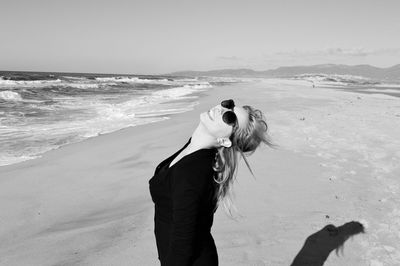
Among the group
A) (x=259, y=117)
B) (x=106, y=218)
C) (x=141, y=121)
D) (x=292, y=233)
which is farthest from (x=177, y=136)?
(x=259, y=117)

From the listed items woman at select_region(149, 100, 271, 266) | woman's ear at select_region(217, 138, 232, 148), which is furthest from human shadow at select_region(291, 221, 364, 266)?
woman's ear at select_region(217, 138, 232, 148)

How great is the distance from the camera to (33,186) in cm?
560

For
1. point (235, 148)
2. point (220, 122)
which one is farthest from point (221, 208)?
point (220, 122)

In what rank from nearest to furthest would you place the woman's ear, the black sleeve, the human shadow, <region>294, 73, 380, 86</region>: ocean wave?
the black sleeve, the woman's ear, the human shadow, <region>294, 73, 380, 86</region>: ocean wave

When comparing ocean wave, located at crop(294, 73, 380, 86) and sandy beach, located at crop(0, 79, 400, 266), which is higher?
ocean wave, located at crop(294, 73, 380, 86)

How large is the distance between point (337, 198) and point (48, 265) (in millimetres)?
4082

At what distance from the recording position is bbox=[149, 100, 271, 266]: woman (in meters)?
1.65

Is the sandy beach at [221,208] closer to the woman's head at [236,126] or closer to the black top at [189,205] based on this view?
the black top at [189,205]

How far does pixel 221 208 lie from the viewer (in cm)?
472

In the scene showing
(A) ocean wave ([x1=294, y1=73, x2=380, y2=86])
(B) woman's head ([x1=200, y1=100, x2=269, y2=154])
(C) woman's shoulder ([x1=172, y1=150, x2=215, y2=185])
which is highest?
(B) woman's head ([x1=200, y1=100, x2=269, y2=154])

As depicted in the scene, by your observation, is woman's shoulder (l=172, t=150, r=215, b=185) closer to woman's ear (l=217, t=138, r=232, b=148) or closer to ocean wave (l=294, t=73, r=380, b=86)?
woman's ear (l=217, t=138, r=232, b=148)

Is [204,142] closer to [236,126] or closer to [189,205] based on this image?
[236,126]

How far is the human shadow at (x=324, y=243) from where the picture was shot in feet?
12.0

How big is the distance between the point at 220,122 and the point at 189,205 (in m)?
0.48
